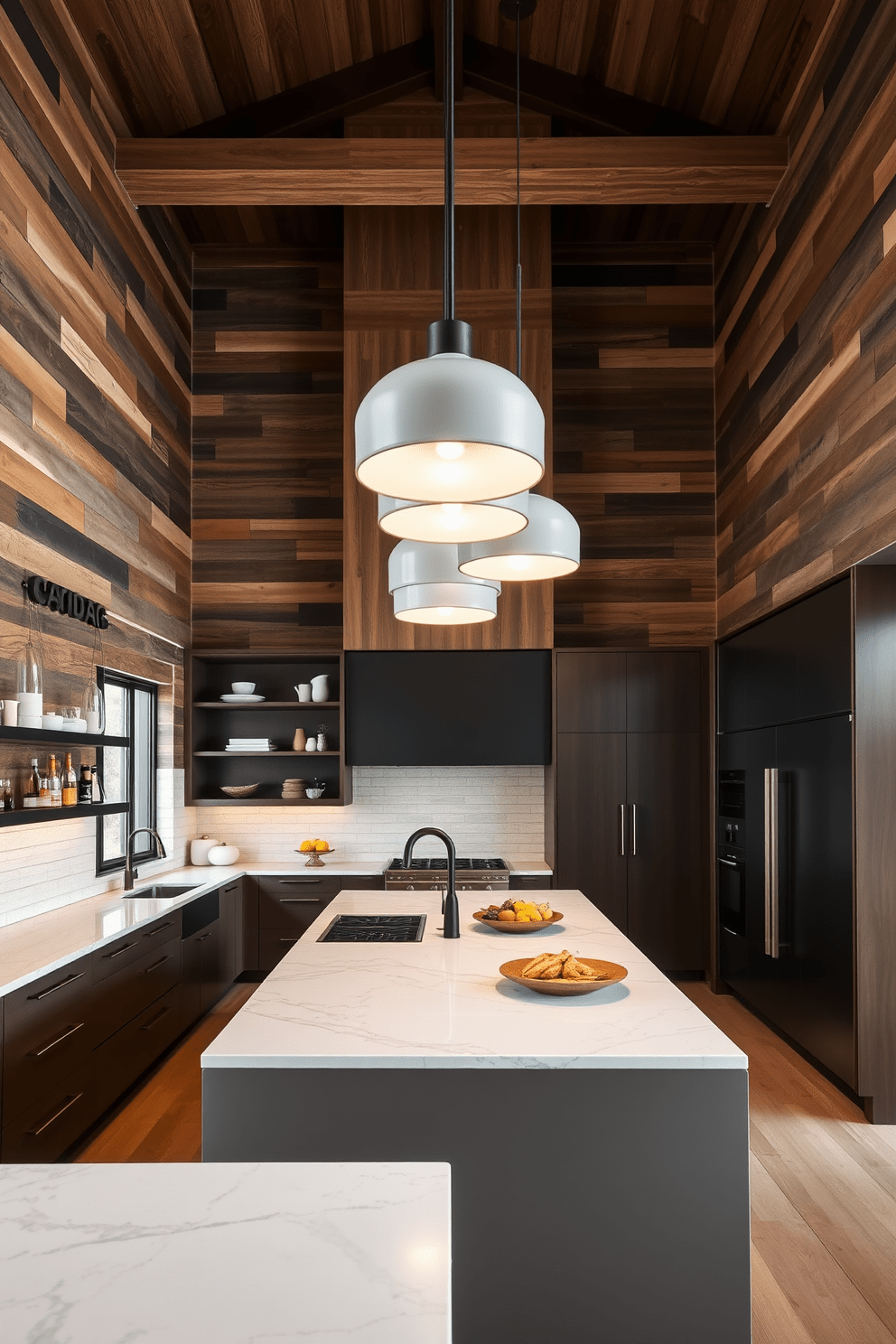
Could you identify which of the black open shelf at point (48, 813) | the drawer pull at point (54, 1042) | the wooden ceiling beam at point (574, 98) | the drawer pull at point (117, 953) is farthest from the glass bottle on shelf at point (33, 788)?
the wooden ceiling beam at point (574, 98)

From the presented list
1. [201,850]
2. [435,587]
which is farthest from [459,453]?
[201,850]

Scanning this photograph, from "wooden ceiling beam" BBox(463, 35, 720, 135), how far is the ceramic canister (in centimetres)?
491

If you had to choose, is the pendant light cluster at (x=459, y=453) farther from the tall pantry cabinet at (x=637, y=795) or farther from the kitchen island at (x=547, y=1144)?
the tall pantry cabinet at (x=637, y=795)

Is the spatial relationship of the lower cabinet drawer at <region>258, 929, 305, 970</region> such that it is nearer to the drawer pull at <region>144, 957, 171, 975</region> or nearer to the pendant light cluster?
the drawer pull at <region>144, 957, 171, 975</region>

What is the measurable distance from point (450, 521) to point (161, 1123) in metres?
2.81

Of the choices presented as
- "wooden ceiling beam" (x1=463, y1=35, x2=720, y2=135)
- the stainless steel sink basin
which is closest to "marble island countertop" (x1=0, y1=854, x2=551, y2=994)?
the stainless steel sink basin

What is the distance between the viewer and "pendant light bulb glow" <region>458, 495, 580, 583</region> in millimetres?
2617

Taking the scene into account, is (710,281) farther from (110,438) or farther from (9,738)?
(9,738)

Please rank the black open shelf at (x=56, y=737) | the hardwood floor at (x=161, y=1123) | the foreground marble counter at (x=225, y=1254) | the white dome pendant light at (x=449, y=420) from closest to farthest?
the foreground marble counter at (x=225, y=1254) → the white dome pendant light at (x=449, y=420) → the black open shelf at (x=56, y=737) → the hardwood floor at (x=161, y=1123)

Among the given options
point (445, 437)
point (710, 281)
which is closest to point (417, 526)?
point (445, 437)

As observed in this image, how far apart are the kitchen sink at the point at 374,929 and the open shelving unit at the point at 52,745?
1087mm

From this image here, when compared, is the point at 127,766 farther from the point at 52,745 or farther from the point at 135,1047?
the point at 135,1047

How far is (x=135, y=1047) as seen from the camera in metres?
4.11

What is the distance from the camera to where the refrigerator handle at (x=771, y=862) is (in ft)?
15.8
